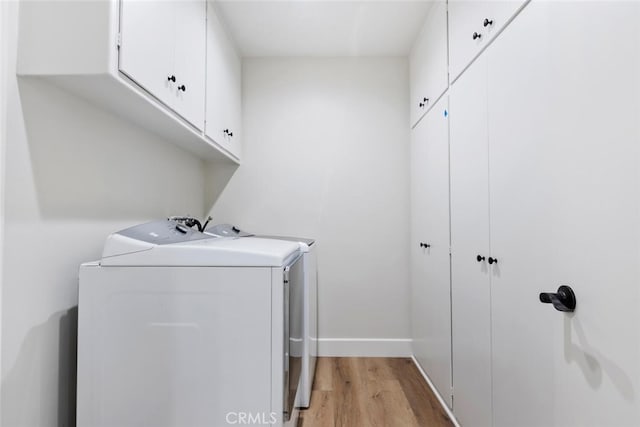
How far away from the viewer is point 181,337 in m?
1.09

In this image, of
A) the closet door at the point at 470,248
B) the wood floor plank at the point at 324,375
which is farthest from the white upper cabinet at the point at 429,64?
the wood floor plank at the point at 324,375

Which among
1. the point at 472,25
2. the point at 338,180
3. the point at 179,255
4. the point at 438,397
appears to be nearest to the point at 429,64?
the point at 472,25

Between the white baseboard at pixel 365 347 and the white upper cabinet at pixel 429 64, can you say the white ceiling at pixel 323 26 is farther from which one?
the white baseboard at pixel 365 347

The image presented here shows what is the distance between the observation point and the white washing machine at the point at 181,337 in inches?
42.5

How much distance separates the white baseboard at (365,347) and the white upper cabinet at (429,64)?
1.68 meters

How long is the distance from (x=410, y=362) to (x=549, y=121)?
80.1 inches

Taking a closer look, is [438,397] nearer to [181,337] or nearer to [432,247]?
[432,247]

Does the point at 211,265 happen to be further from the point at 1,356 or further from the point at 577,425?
the point at 577,425

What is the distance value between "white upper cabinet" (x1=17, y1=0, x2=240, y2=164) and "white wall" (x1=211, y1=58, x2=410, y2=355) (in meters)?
1.06

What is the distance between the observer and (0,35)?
96cm

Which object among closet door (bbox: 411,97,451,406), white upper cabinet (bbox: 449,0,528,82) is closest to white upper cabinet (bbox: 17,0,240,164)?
white upper cabinet (bbox: 449,0,528,82)

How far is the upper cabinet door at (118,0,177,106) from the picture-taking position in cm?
105

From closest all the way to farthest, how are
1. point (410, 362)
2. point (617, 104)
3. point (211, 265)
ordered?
point (617, 104)
point (211, 265)
point (410, 362)

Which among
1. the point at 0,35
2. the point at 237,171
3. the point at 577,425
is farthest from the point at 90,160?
the point at 577,425
